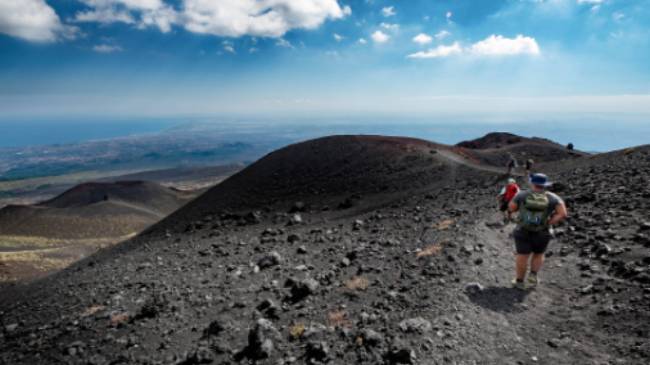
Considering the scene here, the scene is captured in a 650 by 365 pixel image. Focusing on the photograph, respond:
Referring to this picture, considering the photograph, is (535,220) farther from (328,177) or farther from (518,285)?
(328,177)

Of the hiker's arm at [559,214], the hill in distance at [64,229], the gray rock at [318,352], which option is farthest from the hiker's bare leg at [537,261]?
the hill in distance at [64,229]

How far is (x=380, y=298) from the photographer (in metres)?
6.44

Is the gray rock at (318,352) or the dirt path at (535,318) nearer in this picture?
the dirt path at (535,318)

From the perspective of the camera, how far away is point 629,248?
700 centimetres

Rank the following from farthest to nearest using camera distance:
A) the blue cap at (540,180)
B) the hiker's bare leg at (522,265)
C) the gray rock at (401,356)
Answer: the hiker's bare leg at (522,265), the blue cap at (540,180), the gray rock at (401,356)

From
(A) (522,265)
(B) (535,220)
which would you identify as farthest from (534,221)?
(A) (522,265)

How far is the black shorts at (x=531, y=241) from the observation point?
5994 millimetres

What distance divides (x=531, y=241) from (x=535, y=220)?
1.51 feet

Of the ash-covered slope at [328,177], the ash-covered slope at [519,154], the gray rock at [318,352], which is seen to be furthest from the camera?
the ash-covered slope at [519,154]

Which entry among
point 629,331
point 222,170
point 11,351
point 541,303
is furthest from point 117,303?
point 222,170

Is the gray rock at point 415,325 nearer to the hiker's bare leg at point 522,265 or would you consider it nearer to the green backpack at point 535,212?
the hiker's bare leg at point 522,265

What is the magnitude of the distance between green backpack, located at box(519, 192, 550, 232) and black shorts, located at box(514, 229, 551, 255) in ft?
0.35

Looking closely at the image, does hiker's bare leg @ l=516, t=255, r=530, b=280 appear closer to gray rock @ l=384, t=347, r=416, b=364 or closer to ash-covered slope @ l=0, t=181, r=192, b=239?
gray rock @ l=384, t=347, r=416, b=364

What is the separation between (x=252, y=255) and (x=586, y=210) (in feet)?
→ 36.8
